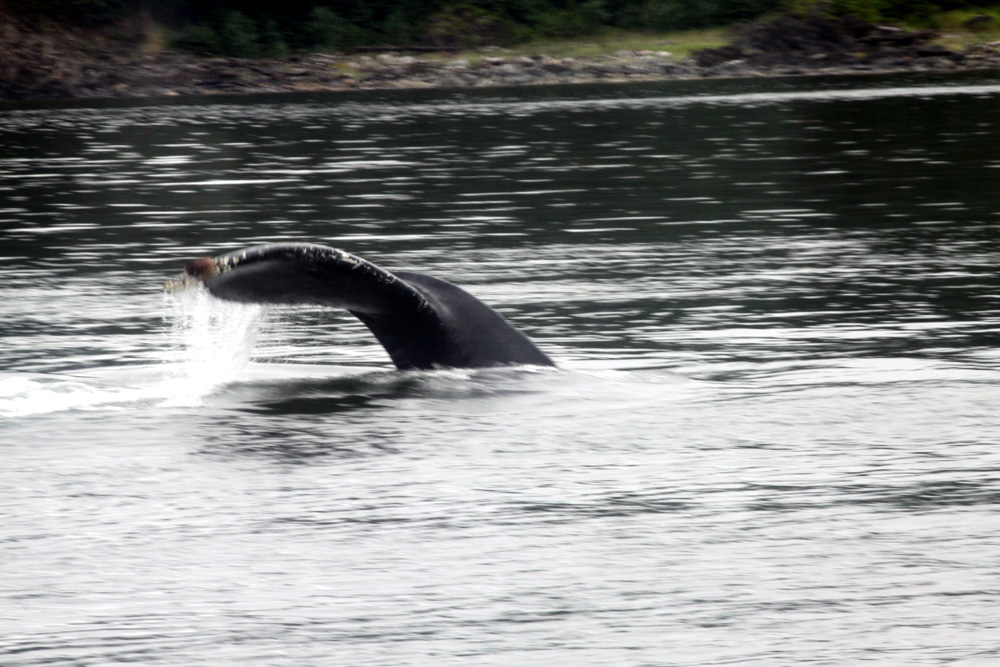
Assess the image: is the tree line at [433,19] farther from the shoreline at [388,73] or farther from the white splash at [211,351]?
the white splash at [211,351]

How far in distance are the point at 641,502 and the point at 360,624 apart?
1.54m

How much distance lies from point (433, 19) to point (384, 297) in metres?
80.0

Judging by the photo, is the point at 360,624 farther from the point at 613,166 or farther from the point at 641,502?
the point at 613,166

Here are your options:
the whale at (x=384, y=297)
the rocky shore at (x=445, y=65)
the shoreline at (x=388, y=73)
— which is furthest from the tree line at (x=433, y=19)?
the whale at (x=384, y=297)

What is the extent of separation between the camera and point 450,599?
4.88 m

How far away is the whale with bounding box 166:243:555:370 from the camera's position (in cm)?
659

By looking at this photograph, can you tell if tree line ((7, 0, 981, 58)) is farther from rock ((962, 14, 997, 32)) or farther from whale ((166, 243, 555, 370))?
whale ((166, 243, 555, 370))

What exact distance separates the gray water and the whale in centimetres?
15

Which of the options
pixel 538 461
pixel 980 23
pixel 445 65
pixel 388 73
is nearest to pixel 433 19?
pixel 445 65

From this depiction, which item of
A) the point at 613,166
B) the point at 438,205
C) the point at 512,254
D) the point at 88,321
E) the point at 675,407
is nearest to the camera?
the point at 675,407

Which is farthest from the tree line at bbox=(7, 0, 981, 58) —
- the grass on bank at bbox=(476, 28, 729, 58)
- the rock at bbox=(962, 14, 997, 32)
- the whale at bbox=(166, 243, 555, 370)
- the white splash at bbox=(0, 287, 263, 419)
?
the whale at bbox=(166, 243, 555, 370)

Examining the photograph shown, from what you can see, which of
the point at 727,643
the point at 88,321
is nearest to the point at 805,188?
the point at 88,321

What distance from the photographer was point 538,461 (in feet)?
21.4

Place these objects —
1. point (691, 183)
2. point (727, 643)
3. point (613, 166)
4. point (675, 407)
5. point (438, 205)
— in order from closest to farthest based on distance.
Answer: point (727, 643), point (675, 407), point (438, 205), point (691, 183), point (613, 166)
